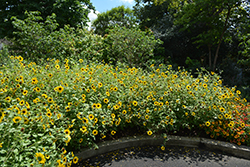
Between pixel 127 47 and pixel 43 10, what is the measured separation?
5339mm

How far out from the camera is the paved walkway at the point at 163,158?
295 cm

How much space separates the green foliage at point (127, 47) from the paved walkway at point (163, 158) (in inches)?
204

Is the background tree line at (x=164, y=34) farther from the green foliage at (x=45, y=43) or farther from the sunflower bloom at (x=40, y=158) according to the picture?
the sunflower bloom at (x=40, y=158)

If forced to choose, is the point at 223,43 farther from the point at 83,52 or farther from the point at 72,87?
the point at 72,87

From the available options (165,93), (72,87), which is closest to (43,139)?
(72,87)

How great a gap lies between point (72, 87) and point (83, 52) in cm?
447

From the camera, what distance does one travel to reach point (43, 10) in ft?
32.7

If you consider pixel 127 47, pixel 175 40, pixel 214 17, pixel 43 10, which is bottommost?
pixel 127 47

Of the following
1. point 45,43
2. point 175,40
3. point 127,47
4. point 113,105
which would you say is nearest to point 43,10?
point 45,43

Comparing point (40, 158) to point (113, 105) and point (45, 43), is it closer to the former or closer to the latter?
point (113, 105)

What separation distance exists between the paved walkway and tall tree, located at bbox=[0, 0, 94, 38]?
28.8ft

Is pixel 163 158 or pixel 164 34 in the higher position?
pixel 164 34

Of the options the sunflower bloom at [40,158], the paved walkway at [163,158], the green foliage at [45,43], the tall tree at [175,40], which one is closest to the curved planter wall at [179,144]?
the paved walkway at [163,158]

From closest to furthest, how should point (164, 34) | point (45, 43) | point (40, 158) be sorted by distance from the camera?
point (40, 158)
point (45, 43)
point (164, 34)
